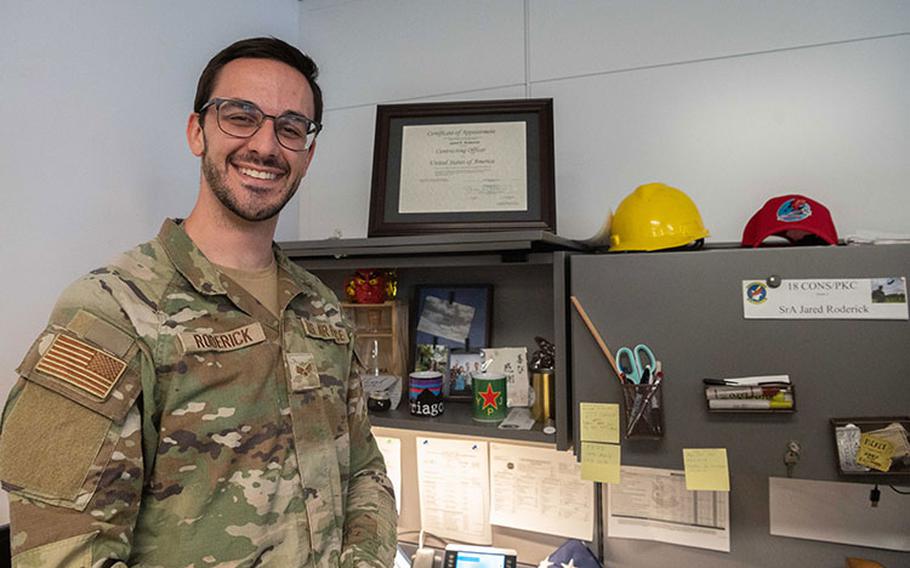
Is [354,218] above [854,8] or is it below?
below

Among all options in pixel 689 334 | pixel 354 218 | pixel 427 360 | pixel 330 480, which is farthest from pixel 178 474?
pixel 354 218

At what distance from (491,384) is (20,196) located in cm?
101

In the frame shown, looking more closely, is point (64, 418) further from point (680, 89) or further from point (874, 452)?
point (680, 89)

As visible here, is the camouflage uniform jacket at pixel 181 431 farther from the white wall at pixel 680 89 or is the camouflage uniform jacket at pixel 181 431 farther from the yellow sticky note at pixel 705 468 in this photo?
the white wall at pixel 680 89

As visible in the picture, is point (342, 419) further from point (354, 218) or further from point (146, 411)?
point (354, 218)

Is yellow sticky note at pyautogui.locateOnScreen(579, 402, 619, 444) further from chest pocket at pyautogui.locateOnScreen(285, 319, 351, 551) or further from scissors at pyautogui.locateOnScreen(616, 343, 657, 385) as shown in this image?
chest pocket at pyautogui.locateOnScreen(285, 319, 351, 551)

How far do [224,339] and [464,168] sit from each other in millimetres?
745

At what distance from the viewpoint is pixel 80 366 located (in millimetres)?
634

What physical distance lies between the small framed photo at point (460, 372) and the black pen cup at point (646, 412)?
458mm

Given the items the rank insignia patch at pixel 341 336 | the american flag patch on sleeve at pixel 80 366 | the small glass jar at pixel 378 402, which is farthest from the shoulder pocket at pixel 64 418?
the small glass jar at pixel 378 402

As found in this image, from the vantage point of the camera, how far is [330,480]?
0.87 m

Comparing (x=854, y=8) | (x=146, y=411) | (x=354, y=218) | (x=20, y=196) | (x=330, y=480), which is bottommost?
(x=330, y=480)

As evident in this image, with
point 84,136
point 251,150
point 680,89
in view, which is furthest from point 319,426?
point 680,89

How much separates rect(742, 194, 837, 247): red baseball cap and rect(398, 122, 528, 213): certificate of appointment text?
49 centimetres
